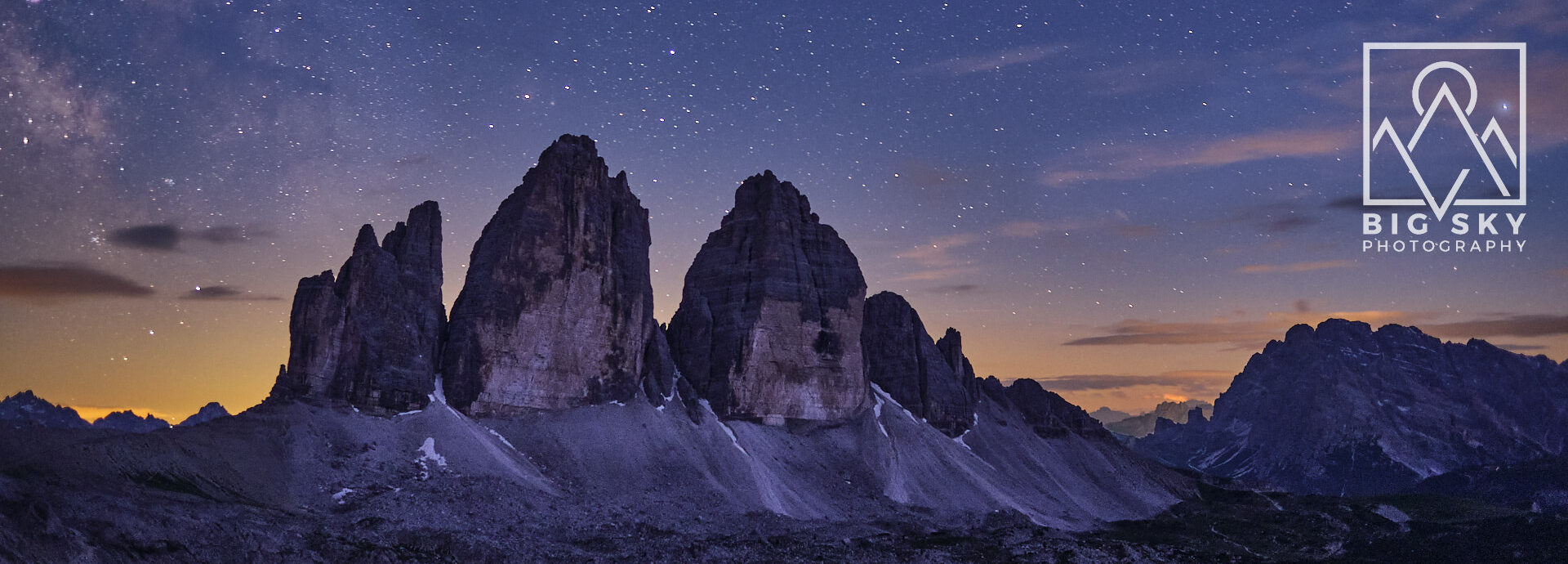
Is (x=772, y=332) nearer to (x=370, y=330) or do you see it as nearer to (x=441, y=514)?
(x=370, y=330)

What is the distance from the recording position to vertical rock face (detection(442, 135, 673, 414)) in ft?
496

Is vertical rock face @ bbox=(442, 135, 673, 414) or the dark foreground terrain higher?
vertical rock face @ bbox=(442, 135, 673, 414)

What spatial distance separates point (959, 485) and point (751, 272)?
153 ft

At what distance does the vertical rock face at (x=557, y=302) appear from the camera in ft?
496

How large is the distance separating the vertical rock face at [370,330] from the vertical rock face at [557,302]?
6139 mm

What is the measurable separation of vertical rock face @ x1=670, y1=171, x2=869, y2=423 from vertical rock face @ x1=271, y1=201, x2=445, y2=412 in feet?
147

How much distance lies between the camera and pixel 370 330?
138 m

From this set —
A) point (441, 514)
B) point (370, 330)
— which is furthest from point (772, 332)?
point (441, 514)

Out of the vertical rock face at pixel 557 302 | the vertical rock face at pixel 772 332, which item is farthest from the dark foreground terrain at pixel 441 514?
the vertical rock face at pixel 772 332

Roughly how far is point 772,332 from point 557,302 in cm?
3970

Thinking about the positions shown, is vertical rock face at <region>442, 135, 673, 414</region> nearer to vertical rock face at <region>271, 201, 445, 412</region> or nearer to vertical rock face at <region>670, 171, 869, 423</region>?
vertical rock face at <region>271, 201, 445, 412</region>

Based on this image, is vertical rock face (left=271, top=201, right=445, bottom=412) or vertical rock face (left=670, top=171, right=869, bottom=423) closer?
vertical rock face (left=271, top=201, right=445, bottom=412)

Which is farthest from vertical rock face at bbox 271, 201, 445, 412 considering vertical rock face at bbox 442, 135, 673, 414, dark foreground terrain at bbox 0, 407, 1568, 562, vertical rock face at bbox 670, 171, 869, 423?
vertical rock face at bbox 670, 171, 869, 423

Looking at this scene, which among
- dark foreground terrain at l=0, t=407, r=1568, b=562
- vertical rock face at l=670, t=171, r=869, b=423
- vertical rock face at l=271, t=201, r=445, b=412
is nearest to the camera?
dark foreground terrain at l=0, t=407, r=1568, b=562
